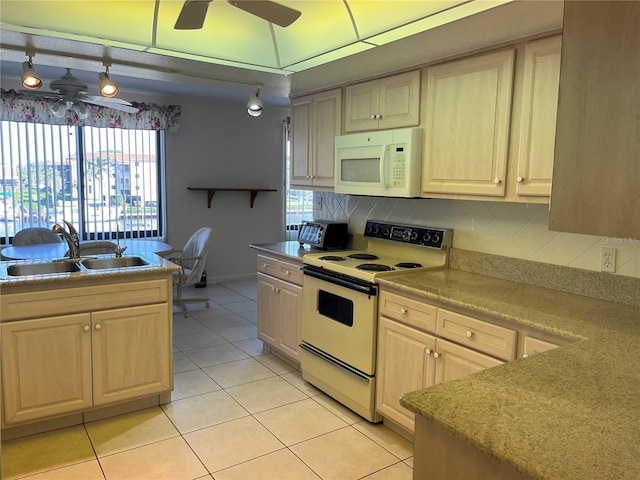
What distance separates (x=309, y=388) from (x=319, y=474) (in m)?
0.97

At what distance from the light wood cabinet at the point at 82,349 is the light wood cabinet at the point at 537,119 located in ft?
6.84

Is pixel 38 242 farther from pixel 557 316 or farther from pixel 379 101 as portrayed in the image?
pixel 557 316

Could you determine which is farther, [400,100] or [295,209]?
[295,209]

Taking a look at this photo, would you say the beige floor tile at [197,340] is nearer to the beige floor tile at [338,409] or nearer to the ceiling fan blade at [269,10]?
the beige floor tile at [338,409]

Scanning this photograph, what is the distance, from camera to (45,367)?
2.52 metres

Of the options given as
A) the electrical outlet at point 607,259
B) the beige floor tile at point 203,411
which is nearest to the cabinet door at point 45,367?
the beige floor tile at point 203,411

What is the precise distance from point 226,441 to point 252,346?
4.84 ft

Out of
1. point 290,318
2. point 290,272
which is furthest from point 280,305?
point 290,272

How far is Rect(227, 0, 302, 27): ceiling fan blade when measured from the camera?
1.86 metres

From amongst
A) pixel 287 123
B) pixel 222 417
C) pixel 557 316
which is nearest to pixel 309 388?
pixel 222 417

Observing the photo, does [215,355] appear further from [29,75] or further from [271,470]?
[29,75]

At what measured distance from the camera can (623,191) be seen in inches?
37.5

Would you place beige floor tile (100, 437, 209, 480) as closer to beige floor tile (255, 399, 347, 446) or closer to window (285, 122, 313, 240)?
beige floor tile (255, 399, 347, 446)

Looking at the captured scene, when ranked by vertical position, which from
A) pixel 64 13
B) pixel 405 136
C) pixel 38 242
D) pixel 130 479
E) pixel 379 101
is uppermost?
pixel 64 13
